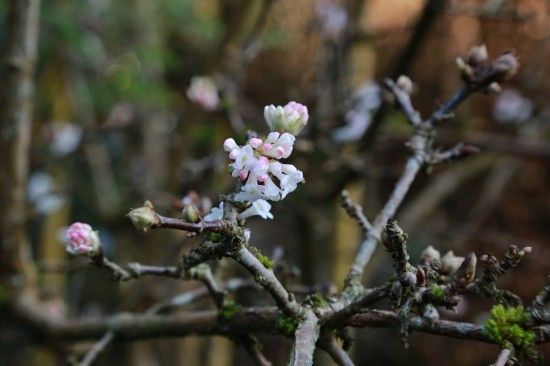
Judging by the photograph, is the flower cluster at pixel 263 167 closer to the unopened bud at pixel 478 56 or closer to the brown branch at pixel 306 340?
the brown branch at pixel 306 340

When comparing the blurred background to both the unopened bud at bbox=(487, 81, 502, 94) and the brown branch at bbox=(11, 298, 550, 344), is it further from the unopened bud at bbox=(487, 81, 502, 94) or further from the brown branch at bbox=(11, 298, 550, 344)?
the unopened bud at bbox=(487, 81, 502, 94)

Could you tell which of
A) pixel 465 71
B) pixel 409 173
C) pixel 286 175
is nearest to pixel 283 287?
pixel 286 175

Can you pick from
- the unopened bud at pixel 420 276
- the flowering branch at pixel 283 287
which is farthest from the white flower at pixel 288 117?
the unopened bud at pixel 420 276

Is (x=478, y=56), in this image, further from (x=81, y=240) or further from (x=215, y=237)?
(x=81, y=240)

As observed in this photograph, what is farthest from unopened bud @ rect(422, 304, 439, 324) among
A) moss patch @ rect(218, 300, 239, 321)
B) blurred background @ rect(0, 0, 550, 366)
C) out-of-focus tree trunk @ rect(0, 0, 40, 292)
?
out-of-focus tree trunk @ rect(0, 0, 40, 292)

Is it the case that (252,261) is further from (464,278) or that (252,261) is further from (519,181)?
(519,181)

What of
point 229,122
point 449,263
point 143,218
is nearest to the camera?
point 143,218
